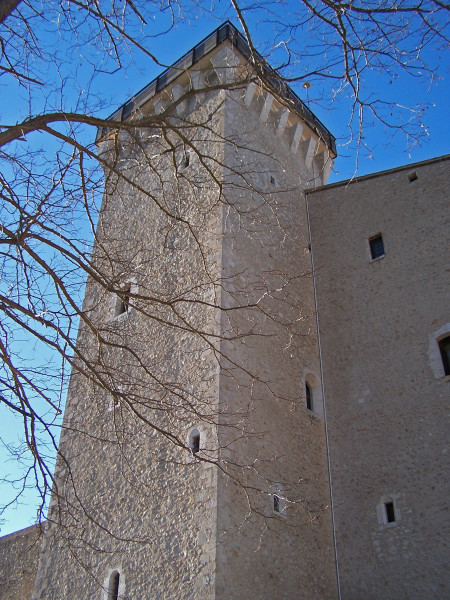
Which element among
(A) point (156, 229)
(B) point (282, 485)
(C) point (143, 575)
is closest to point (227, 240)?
(A) point (156, 229)

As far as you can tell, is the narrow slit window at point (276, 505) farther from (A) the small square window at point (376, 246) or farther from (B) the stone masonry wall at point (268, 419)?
(A) the small square window at point (376, 246)

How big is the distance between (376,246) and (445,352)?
253 centimetres

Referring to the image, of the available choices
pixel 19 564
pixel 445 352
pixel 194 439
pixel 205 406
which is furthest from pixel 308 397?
pixel 19 564

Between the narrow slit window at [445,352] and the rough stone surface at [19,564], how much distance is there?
736 cm

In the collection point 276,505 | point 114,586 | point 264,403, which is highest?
point 264,403

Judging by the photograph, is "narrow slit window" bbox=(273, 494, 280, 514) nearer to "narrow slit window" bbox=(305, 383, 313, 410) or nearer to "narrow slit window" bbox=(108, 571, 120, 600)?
"narrow slit window" bbox=(305, 383, 313, 410)

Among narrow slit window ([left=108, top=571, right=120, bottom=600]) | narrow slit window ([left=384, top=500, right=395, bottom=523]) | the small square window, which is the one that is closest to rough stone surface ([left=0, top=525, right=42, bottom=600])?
narrow slit window ([left=108, top=571, right=120, bottom=600])

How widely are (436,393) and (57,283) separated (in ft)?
19.5

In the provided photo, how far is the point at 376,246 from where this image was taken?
11.6m

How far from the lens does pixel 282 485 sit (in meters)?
8.98

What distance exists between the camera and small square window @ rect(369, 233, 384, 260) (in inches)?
450

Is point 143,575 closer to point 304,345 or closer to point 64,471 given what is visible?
point 64,471

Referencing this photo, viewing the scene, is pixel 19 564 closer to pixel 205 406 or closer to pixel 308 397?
pixel 205 406

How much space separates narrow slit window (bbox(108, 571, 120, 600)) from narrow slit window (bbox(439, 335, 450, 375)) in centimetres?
521
